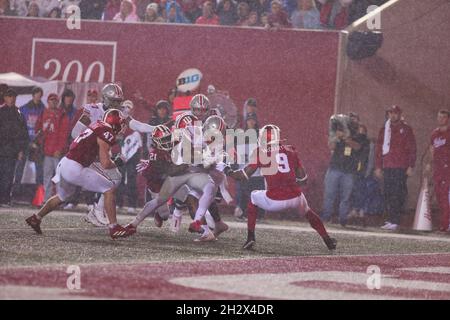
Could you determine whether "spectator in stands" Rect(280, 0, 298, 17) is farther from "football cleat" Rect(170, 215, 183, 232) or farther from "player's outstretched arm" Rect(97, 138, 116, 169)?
"player's outstretched arm" Rect(97, 138, 116, 169)

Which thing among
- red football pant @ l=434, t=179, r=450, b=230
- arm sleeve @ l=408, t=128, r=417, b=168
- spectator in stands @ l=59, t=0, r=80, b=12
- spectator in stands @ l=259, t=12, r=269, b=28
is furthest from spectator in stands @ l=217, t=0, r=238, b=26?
red football pant @ l=434, t=179, r=450, b=230

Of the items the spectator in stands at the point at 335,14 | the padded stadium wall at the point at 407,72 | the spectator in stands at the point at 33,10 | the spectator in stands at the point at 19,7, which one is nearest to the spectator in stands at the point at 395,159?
the padded stadium wall at the point at 407,72

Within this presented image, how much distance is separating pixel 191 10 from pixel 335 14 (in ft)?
8.71

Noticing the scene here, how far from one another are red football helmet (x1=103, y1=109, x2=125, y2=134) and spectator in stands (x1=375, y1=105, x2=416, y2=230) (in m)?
6.00

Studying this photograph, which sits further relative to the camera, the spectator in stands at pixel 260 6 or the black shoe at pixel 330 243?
the spectator in stands at pixel 260 6

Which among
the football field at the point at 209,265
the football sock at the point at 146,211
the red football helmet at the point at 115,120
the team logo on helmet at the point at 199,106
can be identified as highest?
the team logo on helmet at the point at 199,106

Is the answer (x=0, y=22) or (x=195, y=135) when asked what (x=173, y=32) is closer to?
(x=0, y=22)

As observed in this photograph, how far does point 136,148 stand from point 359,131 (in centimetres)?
376

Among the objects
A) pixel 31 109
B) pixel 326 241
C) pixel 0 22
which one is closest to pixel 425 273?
pixel 326 241

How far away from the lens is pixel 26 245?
1054 centimetres

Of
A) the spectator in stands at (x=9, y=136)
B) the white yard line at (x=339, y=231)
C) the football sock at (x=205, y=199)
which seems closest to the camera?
the football sock at (x=205, y=199)

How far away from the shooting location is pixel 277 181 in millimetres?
11711

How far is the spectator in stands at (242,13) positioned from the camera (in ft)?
59.8

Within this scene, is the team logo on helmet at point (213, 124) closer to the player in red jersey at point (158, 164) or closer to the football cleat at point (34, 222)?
the player in red jersey at point (158, 164)
